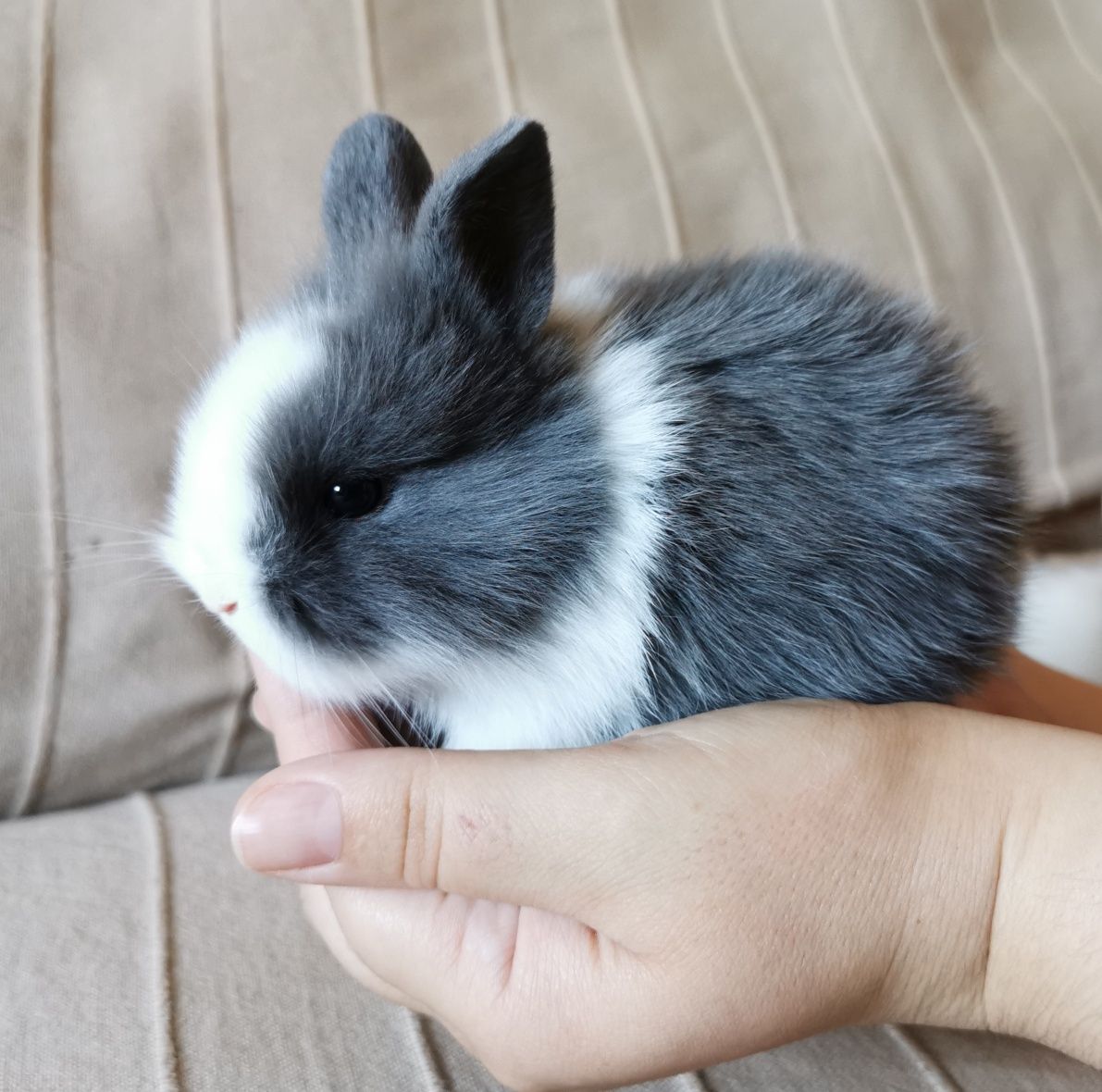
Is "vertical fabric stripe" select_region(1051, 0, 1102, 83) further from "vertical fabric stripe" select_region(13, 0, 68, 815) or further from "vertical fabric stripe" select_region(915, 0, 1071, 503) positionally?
"vertical fabric stripe" select_region(13, 0, 68, 815)

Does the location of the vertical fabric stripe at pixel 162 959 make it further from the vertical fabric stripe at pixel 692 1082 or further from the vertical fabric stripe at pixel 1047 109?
the vertical fabric stripe at pixel 1047 109

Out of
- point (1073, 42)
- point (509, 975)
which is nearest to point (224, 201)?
point (509, 975)

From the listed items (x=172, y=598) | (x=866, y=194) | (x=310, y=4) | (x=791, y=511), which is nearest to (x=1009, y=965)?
(x=791, y=511)

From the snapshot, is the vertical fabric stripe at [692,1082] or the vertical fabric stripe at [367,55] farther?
the vertical fabric stripe at [367,55]

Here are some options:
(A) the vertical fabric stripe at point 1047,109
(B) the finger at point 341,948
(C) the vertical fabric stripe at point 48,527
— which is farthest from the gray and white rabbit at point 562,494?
(A) the vertical fabric stripe at point 1047,109

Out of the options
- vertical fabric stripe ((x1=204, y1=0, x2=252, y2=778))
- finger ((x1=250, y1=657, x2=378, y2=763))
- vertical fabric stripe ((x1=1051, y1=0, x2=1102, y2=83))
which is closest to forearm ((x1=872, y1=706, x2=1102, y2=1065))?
finger ((x1=250, y1=657, x2=378, y2=763))

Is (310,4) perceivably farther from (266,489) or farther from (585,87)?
(266,489)
